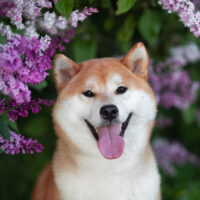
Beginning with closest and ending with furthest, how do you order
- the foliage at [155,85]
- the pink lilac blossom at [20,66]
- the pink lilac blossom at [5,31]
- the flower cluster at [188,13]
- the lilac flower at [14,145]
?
the pink lilac blossom at [20,66] → the pink lilac blossom at [5,31] → the lilac flower at [14,145] → the flower cluster at [188,13] → the foliage at [155,85]

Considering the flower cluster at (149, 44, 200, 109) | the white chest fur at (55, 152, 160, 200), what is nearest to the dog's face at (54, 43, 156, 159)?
the white chest fur at (55, 152, 160, 200)

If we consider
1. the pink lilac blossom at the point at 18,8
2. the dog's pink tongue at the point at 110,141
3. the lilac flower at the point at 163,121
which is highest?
the pink lilac blossom at the point at 18,8

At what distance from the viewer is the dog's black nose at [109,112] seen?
2.30 meters

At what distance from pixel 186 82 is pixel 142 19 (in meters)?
1.16

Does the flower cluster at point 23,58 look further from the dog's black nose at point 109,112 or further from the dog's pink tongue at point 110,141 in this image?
the dog's pink tongue at point 110,141

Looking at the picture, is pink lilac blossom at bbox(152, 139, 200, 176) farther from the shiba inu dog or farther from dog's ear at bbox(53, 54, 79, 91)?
dog's ear at bbox(53, 54, 79, 91)

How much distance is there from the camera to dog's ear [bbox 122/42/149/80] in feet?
8.42

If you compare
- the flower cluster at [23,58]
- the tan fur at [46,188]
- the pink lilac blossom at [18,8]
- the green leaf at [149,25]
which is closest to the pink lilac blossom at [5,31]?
the flower cluster at [23,58]

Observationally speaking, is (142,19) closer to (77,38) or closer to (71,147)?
(77,38)

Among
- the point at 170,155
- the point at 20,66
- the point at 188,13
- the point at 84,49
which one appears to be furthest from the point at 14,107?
the point at 170,155

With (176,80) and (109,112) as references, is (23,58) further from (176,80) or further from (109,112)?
(176,80)

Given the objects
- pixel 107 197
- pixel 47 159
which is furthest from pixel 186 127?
pixel 107 197

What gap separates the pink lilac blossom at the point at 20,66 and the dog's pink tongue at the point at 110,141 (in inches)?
26.3

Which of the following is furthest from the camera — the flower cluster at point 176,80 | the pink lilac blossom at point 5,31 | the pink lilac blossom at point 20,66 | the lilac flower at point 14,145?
the flower cluster at point 176,80
